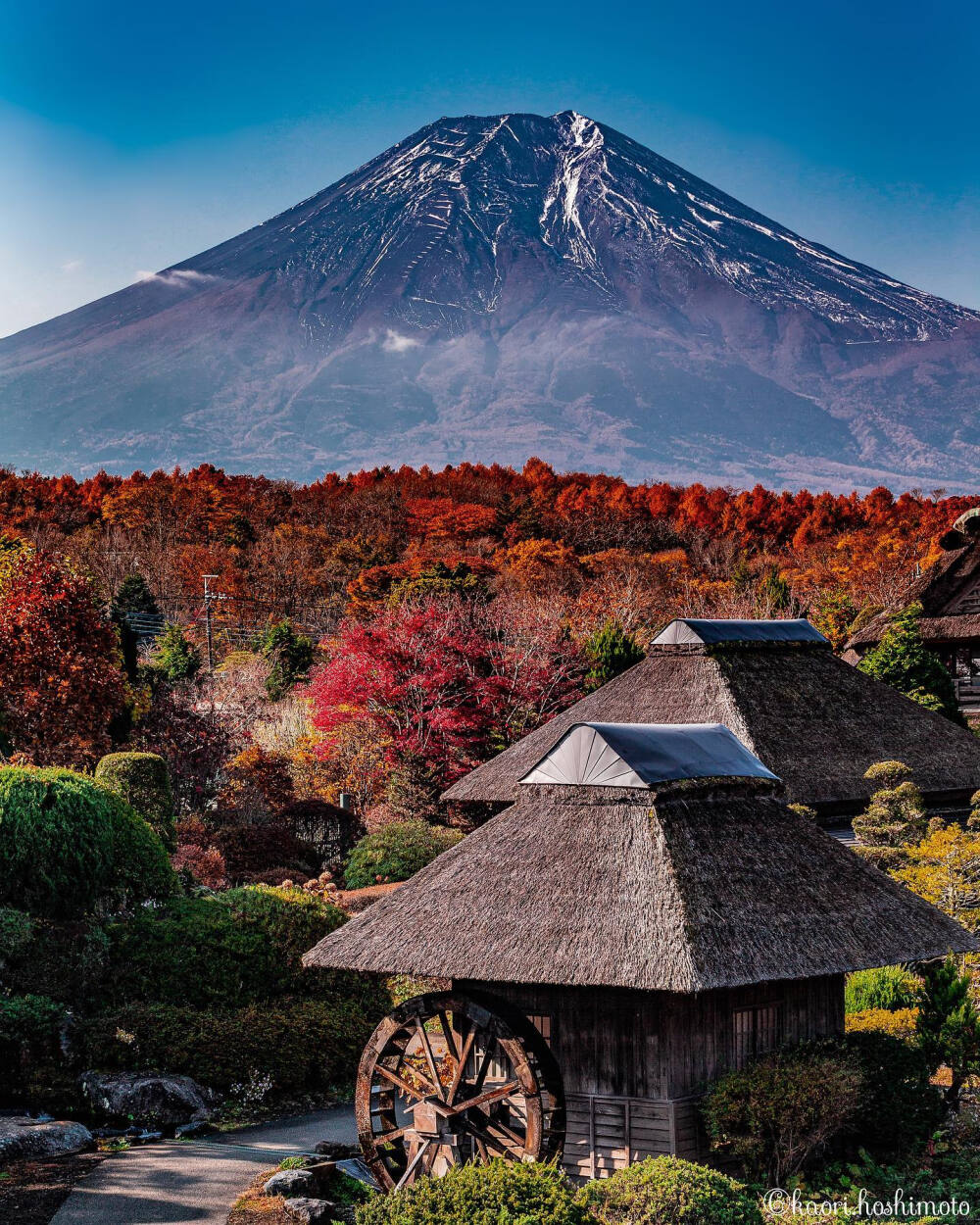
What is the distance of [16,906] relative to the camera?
659 inches

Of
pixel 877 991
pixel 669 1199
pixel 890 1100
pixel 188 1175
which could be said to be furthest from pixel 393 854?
pixel 669 1199

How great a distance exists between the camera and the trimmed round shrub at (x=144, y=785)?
21.0 meters

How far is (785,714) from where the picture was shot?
21.9 metres

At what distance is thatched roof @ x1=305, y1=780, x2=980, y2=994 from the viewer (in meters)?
11.3

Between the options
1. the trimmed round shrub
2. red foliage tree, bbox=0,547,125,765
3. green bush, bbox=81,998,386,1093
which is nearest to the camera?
green bush, bbox=81,998,386,1093

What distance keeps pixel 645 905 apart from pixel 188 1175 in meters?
5.33

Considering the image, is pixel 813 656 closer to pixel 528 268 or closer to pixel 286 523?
pixel 286 523

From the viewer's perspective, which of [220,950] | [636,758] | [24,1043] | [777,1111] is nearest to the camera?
[777,1111]

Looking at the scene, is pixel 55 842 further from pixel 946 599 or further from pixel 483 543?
pixel 483 543

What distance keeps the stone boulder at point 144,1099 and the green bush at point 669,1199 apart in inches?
263

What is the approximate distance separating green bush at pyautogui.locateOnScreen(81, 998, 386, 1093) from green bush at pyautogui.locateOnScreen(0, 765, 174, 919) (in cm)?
165

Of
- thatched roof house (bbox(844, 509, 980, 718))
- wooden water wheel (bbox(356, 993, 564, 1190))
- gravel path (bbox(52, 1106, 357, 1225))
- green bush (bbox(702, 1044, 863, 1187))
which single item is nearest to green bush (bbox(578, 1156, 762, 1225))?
green bush (bbox(702, 1044, 863, 1187))

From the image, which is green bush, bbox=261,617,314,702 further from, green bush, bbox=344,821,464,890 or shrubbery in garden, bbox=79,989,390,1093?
shrubbery in garden, bbox=79,989,390,1093

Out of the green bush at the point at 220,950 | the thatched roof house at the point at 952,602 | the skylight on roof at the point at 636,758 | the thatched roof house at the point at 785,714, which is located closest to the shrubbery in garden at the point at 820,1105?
the skylight on roof at the point at 636,758
